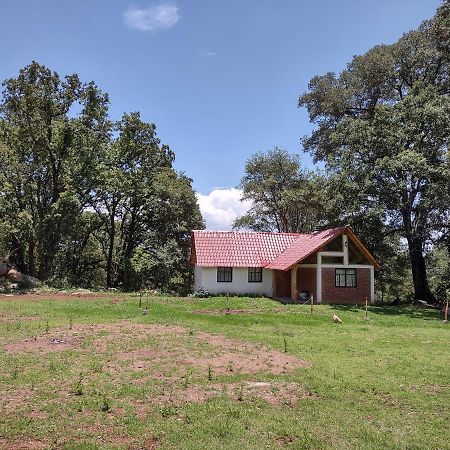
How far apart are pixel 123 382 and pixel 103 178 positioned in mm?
30841

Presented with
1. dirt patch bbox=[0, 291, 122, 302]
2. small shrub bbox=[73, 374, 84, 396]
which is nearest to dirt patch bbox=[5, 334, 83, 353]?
small shrub bbox=[73, 374, 84, 396]

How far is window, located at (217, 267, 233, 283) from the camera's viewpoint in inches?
1266

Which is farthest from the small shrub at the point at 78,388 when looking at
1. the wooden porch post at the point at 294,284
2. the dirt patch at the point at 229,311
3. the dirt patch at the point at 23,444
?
the wooden porch post at the point at 294,284

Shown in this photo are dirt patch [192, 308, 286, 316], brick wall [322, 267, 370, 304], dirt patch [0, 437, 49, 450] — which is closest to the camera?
dirt patch [0, 437, 49, 450]

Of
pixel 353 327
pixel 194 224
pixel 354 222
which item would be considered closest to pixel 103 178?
pixel 194 224

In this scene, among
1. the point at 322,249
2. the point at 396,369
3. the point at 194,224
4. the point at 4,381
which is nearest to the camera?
the point at 4,381

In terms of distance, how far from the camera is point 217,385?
1029 cm

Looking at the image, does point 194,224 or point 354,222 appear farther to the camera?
point 194,224

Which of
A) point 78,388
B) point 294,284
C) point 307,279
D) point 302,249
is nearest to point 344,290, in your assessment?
point 307,279

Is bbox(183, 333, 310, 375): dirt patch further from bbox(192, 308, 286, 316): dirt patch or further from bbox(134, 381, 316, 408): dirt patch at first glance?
bbox(192, 308, 286, 316): dirt patch

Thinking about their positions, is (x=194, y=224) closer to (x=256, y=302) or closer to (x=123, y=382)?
(x=256, y=302)

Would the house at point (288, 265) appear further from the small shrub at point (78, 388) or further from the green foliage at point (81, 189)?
the small shrub at point (78, 388)

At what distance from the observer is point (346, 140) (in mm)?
30453

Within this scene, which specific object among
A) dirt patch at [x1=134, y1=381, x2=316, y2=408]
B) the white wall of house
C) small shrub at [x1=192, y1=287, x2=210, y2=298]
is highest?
the white wall of house
